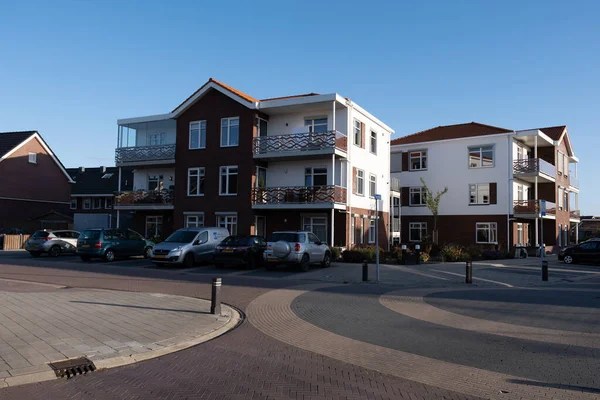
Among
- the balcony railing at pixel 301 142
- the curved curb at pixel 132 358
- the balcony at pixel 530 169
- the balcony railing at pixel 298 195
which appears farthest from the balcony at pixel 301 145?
the curved curb at pixel 132 358

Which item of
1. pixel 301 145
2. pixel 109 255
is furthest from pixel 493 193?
pixel 109 255

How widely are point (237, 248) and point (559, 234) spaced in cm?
3225

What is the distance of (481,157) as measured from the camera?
3788 centimetres

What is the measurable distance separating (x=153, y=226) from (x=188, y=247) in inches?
512

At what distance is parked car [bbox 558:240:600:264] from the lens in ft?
88.4

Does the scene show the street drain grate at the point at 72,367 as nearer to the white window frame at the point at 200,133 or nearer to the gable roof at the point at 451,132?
the white window frame at the point at 200,133

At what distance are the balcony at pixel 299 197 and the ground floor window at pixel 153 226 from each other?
27.8 feet

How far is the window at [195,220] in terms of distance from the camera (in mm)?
30500

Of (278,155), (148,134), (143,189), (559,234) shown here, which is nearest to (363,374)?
(278,155)

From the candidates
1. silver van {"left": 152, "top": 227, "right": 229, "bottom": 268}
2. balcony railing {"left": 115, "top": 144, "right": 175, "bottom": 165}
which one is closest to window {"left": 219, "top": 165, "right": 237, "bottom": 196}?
balcony railing {"left": 115, "top": 144, "right": 175, "bottom": 165}

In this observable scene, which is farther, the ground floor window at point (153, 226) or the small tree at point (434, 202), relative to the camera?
the small tree at point (434, 202)

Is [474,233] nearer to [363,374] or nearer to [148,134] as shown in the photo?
[148,134]

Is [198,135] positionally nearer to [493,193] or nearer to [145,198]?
[145,198]

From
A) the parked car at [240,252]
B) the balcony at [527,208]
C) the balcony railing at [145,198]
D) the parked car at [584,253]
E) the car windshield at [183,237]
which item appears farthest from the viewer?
the balcony at [527,208]
